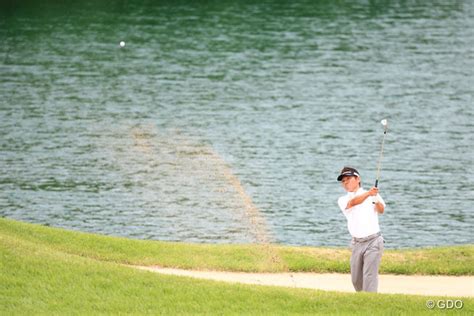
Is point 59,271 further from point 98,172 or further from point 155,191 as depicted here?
point 98,172

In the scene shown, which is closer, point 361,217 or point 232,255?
point 361,217

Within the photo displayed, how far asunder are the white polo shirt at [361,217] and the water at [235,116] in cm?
1364

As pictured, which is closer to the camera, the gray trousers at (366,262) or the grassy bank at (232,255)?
the gray trousers at (366,262)

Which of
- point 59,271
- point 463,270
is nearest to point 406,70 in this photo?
point 463,270

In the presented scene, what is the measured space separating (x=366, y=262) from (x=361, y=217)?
0.71m

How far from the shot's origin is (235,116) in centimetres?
5184

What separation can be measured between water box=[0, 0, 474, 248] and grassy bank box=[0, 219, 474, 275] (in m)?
8.36

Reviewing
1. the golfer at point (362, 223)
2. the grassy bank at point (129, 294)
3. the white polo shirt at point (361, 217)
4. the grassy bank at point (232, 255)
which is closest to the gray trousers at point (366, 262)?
the golfer at point (362, 223)

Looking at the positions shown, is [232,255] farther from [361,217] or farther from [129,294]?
[361,217]

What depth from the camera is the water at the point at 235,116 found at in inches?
1432

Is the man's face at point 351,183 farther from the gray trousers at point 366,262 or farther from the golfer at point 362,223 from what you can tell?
the gray trousers at point 366,262

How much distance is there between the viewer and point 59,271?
20141mm

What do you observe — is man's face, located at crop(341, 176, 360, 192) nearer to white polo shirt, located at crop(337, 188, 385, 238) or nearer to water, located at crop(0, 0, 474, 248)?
white polo shirt, located at crop(337, 188, 385, 238)
